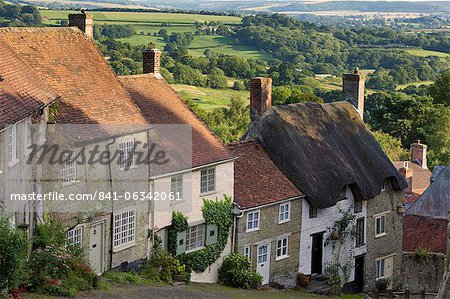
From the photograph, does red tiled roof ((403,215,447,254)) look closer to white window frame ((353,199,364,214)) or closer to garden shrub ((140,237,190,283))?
white window frame ((353,199,364,214))

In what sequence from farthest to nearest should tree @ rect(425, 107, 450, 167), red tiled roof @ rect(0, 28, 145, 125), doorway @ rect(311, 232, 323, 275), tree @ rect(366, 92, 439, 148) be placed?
tree @ rect(366, 92, 439, 148), tree @ rect(425, 107, 450, 167), doorway @ rect(311, 232, 323, 275), red tiled roof @ rect(0, 28, 145, 125)

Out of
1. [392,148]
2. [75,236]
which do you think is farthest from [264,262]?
[392,148]

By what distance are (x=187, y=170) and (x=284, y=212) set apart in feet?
19.4

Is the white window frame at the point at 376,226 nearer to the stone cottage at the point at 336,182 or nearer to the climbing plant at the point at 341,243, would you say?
the stone cottage at the point at 336,182

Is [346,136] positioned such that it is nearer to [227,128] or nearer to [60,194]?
[60,194]

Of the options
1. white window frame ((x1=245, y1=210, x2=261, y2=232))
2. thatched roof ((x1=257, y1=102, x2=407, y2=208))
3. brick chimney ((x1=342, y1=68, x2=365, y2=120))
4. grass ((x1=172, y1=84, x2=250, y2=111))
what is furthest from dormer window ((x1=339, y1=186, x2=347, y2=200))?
grass ((x1=172, y1=84, x2=250, y2=111))

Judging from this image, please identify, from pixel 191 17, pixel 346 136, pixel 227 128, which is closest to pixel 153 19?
pixel 191 17

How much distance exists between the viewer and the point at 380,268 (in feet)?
135

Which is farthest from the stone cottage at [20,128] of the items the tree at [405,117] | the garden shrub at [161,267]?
the tree at [405,117]

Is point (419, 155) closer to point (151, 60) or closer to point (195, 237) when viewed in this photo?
point (151, 60)

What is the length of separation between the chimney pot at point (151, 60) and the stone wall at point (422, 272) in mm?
15617

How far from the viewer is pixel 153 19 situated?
148m

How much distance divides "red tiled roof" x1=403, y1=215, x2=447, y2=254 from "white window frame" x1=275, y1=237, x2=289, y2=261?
947 centimetres

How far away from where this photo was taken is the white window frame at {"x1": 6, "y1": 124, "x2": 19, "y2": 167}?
21.9m
